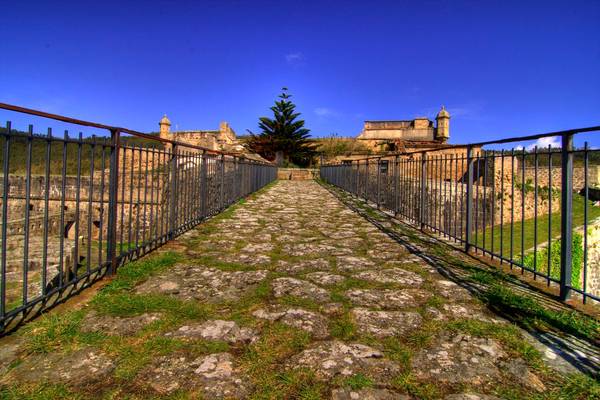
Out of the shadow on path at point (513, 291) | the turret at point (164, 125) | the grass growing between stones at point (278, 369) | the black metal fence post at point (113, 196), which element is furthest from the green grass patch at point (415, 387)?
the turret at point (164, 125)

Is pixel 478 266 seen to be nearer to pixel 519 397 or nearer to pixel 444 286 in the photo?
pixel 444 286

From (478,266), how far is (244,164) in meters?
7.74

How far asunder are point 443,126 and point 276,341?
32.3m

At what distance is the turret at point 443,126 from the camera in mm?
30656

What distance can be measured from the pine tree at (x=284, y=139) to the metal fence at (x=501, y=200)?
30.3 feet

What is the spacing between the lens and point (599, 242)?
13438mm

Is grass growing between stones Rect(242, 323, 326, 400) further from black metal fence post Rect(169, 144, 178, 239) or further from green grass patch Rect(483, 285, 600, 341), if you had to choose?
black metal fence post Rect(169, 144, 178, 239)

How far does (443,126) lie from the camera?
101 ft

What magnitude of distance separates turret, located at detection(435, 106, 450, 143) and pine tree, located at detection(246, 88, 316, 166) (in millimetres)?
11471

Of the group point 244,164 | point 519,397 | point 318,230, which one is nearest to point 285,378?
point 519,397

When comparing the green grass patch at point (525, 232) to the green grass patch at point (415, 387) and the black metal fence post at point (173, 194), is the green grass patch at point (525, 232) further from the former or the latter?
the green grass patch at point (415, 387)

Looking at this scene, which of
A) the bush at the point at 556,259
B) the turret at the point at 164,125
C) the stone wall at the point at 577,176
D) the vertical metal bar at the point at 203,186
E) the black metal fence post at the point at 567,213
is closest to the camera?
the black metal fence post at the point at 567,213

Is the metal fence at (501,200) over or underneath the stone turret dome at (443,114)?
underneath

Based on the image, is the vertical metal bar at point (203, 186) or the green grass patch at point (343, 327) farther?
the vertical metal bar at point (203, 186)
